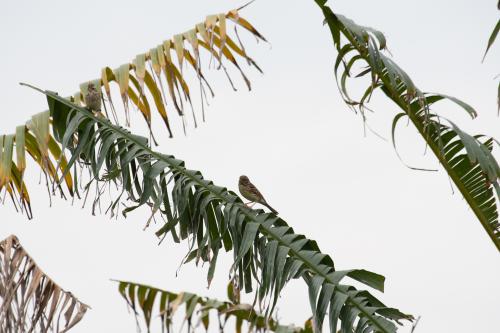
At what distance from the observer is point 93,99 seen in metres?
6.22

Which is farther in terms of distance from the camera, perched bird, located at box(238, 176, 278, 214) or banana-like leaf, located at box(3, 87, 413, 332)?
perched bird, located at box(238, 176, 278, 214)

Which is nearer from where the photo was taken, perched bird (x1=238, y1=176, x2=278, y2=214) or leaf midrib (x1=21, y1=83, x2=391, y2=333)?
leaf midrib (x1=21, y1=83, x2=391, y2=333)

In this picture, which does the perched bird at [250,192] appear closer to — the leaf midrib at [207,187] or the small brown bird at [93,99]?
the leaf midrib at [207,187]

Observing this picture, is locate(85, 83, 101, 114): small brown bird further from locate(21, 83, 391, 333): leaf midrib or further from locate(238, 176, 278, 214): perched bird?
locate(238, 176, 278, 214): perched bird

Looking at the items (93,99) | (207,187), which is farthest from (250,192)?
(93,99)

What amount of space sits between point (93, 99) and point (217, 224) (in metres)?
1.35

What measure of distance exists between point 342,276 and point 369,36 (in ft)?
5.18

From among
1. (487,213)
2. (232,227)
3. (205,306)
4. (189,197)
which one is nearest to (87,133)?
(189,197)

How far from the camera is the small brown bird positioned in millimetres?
6180

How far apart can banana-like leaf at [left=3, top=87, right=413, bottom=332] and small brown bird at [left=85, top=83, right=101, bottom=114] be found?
183 mm

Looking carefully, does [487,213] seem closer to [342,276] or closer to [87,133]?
[342,276]

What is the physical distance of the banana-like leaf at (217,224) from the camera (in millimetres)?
5320

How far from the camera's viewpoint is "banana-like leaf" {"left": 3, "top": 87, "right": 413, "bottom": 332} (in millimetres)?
5320

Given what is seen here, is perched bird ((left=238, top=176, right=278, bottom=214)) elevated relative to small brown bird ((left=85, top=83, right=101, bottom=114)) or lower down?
lower down
